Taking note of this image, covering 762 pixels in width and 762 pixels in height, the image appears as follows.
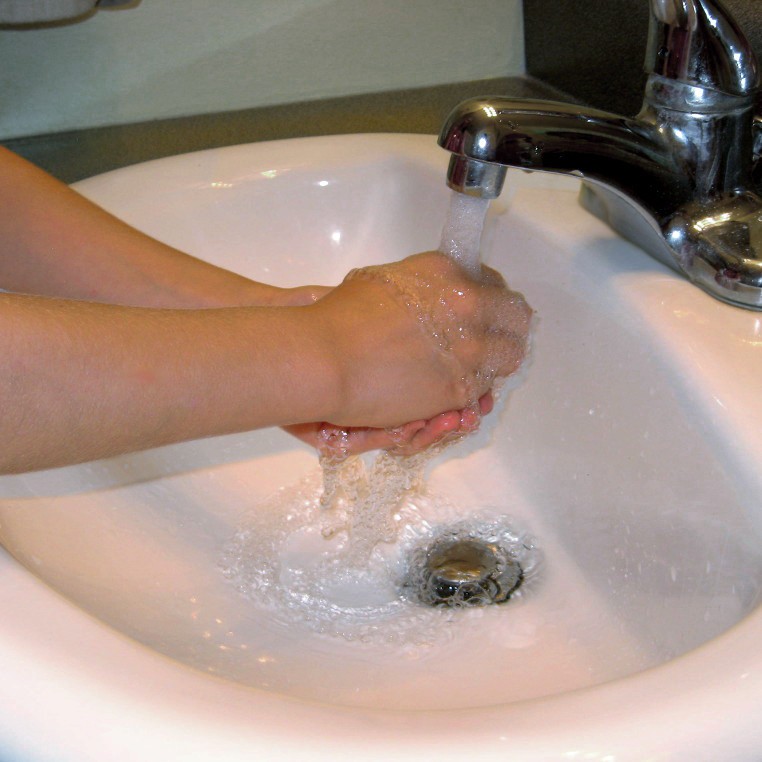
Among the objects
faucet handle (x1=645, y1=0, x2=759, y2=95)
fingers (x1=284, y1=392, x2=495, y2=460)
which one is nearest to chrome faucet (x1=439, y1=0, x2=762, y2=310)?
faucet handle (x1=645, y1=0, x2=759, y2=95)

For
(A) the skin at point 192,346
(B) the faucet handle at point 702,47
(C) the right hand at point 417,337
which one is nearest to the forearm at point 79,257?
(A) the skin at point 192,346

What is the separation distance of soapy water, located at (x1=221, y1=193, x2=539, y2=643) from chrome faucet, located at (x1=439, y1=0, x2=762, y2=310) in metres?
0.04

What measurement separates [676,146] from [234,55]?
497 millimetres

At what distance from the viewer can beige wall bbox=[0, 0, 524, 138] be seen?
31.3 inches

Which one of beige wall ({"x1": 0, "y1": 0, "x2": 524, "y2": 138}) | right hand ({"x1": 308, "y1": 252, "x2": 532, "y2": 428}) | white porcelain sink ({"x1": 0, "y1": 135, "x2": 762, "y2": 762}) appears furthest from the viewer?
beige wall ({"x1": 0, "y1": 0, "x2": 524, "y2": 138})

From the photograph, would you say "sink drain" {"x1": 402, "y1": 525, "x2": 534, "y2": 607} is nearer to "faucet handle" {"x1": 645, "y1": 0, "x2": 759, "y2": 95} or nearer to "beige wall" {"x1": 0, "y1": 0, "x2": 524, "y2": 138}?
"faucet handle" {"x1": 645, "y1": 0, "x2": 759, "y2": 95}

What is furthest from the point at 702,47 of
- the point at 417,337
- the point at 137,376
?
the point at 137,376

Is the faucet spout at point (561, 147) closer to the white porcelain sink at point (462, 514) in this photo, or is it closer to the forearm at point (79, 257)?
the white porcelain sink at point (462, 514)

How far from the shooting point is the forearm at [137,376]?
299 mm

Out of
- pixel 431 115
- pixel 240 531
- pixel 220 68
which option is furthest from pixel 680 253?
pixel 220 68

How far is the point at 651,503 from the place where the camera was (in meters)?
0.44

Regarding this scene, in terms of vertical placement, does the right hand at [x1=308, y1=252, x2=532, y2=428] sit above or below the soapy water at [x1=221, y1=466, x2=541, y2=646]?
above

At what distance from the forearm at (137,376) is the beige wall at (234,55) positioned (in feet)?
1.71

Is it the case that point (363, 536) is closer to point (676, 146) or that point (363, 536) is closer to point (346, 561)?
point (346, 561)
